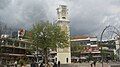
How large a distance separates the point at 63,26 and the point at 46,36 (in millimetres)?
16509

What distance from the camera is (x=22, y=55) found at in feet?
359

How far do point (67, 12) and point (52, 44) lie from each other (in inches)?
956

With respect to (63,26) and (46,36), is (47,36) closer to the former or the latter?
(46,36)

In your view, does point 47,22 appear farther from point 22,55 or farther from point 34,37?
point 22,55

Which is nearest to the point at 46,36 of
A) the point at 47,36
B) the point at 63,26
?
the point at 47,36

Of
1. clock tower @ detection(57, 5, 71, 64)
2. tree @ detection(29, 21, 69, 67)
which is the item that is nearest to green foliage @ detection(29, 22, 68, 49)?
tree @ detection(29, 21, 69, 67)

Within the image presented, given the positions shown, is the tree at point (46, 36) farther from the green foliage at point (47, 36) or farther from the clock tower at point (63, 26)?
the clock tower at point (63, 26)

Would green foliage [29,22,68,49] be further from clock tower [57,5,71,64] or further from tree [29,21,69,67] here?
clock tower [57,5,71,64]

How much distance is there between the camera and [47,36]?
70938mm

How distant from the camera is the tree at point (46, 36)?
7056 cm

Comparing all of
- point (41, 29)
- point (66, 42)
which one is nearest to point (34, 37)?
point (41, 29)

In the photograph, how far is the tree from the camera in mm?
70562

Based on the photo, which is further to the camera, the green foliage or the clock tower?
the clock tower

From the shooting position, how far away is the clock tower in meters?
85.9
